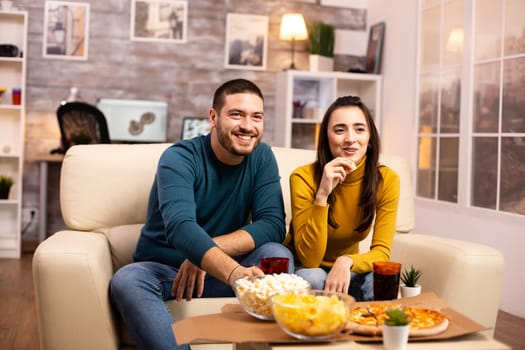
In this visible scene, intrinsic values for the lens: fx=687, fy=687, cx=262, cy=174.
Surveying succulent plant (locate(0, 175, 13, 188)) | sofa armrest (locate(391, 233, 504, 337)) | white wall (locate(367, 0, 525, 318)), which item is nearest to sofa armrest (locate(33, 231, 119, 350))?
sofa armrest (locate(391, 233, 504, 337))

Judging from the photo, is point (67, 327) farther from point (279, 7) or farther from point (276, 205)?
point (279, 7)

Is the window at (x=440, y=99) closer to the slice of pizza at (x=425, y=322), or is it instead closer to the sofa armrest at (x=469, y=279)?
the sofa armrest at (x=469, y=279)

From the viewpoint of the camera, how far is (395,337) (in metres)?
1.44

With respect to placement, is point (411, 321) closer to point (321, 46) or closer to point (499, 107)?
point (499, 107)

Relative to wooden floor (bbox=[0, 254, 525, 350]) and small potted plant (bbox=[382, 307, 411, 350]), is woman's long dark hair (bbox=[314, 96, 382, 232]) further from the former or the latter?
wooden floor (bbox=[0, 254, 525, 350])

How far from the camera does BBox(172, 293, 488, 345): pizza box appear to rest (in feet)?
4.99

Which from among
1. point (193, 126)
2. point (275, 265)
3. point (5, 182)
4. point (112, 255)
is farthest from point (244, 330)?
point (193, 126)

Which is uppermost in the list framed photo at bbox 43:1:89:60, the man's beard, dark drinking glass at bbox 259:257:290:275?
framed photo at bbox 43:1:89:60

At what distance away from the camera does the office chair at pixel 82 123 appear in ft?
16.4

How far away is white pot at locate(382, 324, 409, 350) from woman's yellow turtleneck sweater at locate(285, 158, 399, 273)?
31.6 inches

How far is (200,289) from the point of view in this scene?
83.1 inches

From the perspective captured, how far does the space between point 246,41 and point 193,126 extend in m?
0.93

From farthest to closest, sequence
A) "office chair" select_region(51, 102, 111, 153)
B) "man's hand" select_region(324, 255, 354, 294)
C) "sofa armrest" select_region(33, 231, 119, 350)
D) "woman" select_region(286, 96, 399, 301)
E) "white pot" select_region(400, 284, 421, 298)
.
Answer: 1. "office chair" select_region(51, 102, 111, 153)
2. "woman" select_region(286, 96, 399, 301)
3. "man's hand" select_region(324, 255, 354, 294)
4. "sofa armrest" select_region(33, 231, 119, 350)
5. "white pot" select_region(400, 284, 421, 298)

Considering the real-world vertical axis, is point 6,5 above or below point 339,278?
above
